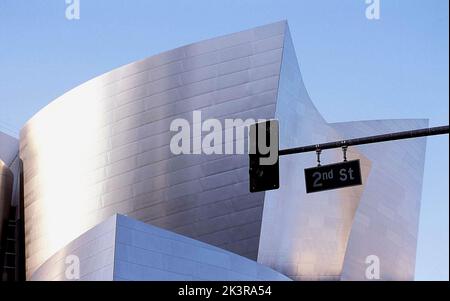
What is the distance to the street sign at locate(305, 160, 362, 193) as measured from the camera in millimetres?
11609

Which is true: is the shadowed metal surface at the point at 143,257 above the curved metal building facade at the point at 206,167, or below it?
below

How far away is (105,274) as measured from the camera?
78.2 feet

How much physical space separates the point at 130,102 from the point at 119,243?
36.6ft

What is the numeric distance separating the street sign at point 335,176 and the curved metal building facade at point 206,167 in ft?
61.7

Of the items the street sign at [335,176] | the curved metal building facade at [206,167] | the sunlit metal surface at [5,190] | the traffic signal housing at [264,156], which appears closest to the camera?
the traffic signal housing at [264,156]

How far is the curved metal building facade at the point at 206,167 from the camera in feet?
103

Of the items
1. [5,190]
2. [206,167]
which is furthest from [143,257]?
[5,190]

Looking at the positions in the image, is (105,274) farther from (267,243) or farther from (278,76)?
(278,76)

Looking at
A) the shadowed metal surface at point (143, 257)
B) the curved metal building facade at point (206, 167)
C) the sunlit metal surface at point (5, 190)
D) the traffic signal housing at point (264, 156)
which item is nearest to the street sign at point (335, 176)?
the traffic signal housing at point (264, 156)

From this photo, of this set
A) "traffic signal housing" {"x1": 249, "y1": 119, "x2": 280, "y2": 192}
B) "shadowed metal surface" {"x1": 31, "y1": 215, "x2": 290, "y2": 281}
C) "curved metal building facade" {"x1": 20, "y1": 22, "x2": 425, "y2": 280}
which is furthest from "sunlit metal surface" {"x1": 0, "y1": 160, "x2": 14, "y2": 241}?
"traffic signal housing" {"x1": 249, "y1": 119, "x2": 280, "y2": 192}

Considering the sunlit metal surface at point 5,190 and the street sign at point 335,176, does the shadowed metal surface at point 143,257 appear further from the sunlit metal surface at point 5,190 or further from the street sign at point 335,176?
the sunlit metal surface at point 5,190

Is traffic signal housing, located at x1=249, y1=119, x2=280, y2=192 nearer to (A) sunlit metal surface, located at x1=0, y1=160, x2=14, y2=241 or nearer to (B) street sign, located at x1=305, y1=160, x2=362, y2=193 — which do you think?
(B) street sign, located at x1=305, y1=160, x2=362, y2=193

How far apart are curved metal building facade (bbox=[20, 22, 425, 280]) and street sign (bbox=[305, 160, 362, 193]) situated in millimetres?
18802
